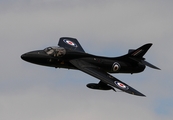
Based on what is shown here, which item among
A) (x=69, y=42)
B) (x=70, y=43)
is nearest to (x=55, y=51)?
(x=70, y=43)

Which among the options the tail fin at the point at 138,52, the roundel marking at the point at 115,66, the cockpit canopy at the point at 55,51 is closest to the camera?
the cockpit canopy at the point at 55,51

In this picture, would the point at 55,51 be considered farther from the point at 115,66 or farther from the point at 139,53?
the point at 139,53

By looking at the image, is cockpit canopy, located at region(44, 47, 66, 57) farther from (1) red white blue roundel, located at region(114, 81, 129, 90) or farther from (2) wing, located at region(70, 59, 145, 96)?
(1) red white blue roundel, located at region(114, 81, 129, 90)

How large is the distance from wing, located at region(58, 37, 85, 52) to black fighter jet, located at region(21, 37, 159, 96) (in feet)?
16.9

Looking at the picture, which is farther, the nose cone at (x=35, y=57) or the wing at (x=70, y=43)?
the wing at (x=70, y=43)

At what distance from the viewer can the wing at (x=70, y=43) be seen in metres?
70.9

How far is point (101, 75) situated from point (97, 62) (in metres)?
3.69

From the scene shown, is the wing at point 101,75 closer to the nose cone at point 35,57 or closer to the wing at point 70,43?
the nose cone at point 35,57

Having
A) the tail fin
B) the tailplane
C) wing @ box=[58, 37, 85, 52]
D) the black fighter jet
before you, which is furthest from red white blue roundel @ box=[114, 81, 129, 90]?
wing @ box=[58, 37, 85, 52]

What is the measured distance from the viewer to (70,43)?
72.0m

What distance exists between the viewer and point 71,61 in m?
63.6

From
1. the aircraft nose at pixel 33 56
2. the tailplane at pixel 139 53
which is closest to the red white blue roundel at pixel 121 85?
the tailplane at pixel 139 53

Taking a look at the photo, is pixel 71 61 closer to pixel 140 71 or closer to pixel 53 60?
pixel 53 60

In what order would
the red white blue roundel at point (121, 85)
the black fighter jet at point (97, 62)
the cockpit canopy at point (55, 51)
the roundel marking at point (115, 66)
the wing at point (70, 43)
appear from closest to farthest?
the red white blue roundel at point (121, 85), the black fighter jet at point (97, 62), the cockpit canopy at point (55, 51), the roundel marking at point (115, 66), the wing at point (70, 43)
